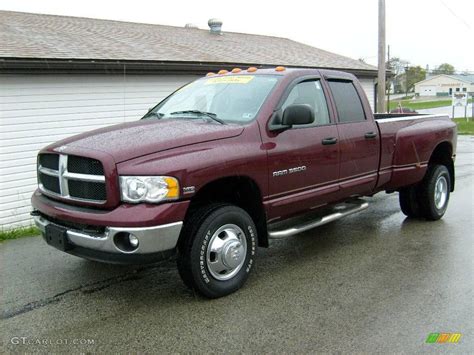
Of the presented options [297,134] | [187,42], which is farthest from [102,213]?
[187,42]

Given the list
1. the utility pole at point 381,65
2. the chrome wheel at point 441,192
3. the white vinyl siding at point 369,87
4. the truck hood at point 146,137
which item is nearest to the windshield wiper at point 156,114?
the truck hood at point 146,137

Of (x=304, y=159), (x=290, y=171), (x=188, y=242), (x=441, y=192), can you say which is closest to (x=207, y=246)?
(x=188, y=242)

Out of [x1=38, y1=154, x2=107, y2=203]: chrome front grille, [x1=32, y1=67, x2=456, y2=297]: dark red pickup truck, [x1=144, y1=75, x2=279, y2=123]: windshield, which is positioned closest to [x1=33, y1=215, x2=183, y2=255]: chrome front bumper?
[x1=32, y1=67, x2=456, y2=297]: dark red pickup truck

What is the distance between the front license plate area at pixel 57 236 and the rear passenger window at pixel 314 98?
258 cm

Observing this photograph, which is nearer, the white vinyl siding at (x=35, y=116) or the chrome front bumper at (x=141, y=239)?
the chrome front bumper at (x=141, y=239)

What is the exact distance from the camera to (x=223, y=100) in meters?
5.11

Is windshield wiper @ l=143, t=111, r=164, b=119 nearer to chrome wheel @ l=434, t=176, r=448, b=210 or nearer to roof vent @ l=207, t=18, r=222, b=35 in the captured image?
chrome wheel @ l=434, t=176, r=448, b=210

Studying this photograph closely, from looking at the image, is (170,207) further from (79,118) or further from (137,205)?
(79,118)

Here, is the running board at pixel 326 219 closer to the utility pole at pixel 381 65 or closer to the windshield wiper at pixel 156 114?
the windshield wiper at pixel 156 114

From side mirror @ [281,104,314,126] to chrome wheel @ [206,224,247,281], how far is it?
113 centimetres

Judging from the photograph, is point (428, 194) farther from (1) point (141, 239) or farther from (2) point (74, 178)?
(2) point (74, 178)

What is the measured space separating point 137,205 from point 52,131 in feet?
16.0

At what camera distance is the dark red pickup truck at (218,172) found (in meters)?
3.84

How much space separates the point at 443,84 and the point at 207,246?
113729mm
